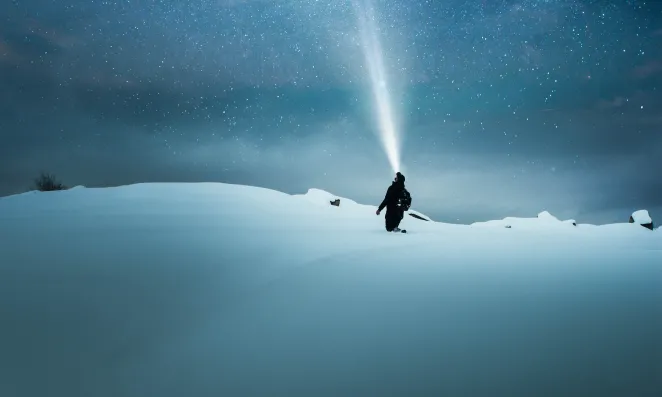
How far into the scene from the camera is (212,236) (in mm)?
9734

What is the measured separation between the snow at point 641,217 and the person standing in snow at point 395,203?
19.0 m

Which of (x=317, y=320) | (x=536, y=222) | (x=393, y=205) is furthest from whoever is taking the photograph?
(x=536, y=222)

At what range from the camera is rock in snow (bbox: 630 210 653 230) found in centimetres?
2466

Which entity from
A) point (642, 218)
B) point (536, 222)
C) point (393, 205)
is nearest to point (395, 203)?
point (393, 205)

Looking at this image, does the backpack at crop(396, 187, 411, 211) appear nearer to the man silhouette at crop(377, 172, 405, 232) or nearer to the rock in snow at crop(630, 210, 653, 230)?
the man silhouette at crop(377, 172, 405, 232)

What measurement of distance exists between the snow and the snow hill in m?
19.9

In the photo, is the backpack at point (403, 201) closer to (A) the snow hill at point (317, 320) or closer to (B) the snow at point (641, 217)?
(A) the snow hill at point (317, 320)

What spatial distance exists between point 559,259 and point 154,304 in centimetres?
719

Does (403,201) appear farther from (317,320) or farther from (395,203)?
(317,320)

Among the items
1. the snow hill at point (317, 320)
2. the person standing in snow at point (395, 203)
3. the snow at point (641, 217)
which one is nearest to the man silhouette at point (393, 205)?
the person standing in snow at point (395, 203)

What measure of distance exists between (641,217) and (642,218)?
0.12 m

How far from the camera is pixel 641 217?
25359 mm

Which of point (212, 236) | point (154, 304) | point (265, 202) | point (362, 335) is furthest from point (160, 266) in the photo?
point (265, 202)

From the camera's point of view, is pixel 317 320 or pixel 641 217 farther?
pixel 641 217
